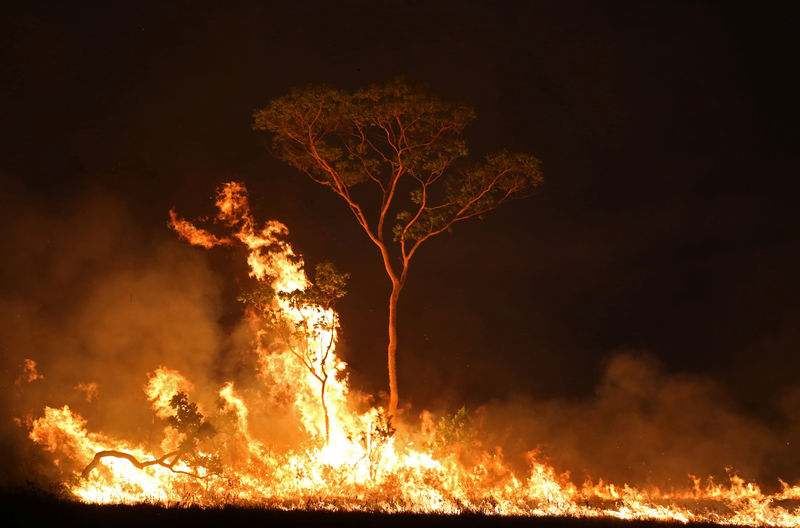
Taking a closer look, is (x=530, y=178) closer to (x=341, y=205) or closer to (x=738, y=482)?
(x=341, y=205)

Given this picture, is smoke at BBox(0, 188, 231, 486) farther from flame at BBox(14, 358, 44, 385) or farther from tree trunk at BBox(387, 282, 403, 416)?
tree trunk at BBox(387, 282, 403, 416)

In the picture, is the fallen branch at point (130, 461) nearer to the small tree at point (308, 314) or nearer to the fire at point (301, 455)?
the fire at point (301, 455)

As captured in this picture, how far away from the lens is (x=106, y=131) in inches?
771

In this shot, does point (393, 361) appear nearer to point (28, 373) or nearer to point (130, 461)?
point (130, 461)

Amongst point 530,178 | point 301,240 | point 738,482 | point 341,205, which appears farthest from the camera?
point 341,205

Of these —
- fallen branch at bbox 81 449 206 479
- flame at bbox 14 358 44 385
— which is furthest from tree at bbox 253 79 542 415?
flame at bbox 14 358 44 385

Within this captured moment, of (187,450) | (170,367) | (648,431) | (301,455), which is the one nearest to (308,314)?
(301,455)

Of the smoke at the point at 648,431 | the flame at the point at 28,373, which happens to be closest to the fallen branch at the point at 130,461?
the flame at the point at 28,373

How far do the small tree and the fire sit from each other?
4 cm

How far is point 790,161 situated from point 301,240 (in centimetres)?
1567

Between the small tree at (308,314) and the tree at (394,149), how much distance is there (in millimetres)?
1543

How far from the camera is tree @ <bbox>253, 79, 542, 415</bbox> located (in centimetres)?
1809

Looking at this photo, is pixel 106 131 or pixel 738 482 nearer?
pixel 738 482

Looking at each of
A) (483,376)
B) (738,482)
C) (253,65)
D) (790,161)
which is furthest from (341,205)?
(790,161)
